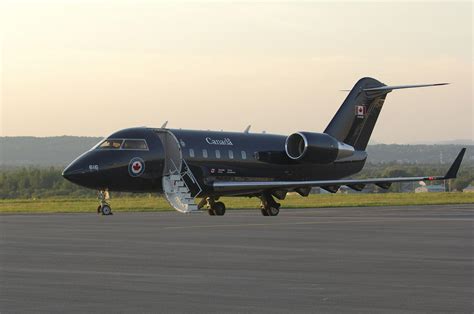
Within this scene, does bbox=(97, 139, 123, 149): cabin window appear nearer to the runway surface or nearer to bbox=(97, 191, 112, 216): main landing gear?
bbox=(97, 191, 112, 216): main landing gear

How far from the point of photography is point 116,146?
41562 mm

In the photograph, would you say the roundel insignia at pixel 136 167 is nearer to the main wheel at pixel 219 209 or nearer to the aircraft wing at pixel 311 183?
the aircraft wing at pixel 311 183

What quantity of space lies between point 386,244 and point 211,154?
65.6 ft

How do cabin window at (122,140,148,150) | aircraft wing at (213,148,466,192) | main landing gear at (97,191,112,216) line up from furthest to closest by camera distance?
aircraft wing at (213,148,466,192), main landing gear at (97,191,112,216), cabin window at (122,140,148,150)

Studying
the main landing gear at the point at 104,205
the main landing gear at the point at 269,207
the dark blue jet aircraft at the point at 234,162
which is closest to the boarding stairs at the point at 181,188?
the dark blue jet aircraft at the point at 234,162

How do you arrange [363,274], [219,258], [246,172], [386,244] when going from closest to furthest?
[363,274] < [219,258] < [386,244] < [246,172]

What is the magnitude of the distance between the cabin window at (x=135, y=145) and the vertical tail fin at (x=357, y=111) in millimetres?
10478

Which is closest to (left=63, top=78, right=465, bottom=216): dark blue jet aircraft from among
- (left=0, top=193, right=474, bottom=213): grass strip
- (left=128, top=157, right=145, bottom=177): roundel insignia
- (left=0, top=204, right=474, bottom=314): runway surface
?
(left=128, top=157, right=145, bottom=177): roundel insignia

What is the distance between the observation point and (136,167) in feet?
135

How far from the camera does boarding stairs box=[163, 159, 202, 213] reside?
41812mm

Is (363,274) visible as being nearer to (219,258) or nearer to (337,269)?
(337,269)

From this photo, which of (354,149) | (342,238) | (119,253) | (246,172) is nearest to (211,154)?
(246,172)

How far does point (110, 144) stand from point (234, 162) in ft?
18.4

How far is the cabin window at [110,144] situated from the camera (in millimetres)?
41531
